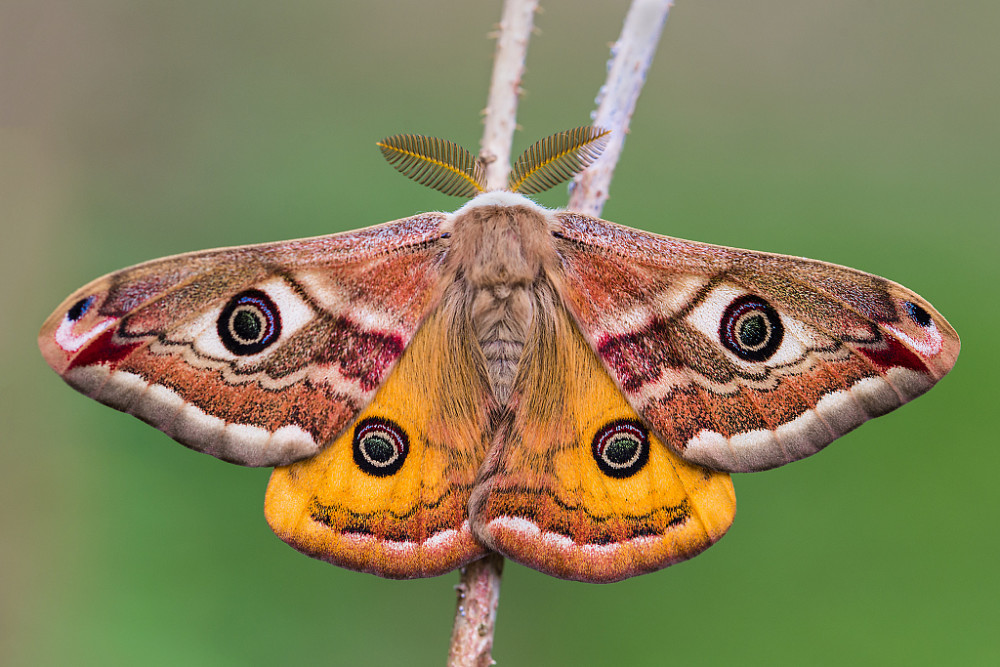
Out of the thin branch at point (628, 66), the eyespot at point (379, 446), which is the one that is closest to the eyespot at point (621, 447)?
the eyespot at point (379, 446)

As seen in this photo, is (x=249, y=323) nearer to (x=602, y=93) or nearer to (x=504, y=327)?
(x=504, y=327)

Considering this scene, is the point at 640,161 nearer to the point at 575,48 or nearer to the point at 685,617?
the point at 575,48

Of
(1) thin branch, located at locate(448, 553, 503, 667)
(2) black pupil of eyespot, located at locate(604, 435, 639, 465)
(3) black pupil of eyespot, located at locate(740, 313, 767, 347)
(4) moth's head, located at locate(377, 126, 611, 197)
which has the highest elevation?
(4) moth's head, located at locate(377, 126, 611, 197)

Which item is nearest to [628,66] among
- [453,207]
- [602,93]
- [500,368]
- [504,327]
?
[602,93]

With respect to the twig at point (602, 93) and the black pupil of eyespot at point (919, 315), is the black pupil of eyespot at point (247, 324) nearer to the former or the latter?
the twig at point (602, 93)

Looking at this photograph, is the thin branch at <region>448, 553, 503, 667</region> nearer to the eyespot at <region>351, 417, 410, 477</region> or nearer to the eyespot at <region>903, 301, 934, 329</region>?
the eyespot at <region>351, 417, 410, 477</region>

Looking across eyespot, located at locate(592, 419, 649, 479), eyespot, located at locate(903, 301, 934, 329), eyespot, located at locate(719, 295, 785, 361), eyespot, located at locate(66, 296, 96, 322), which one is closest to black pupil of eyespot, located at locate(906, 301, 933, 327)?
eyespot, located at locate(903, 301, 934, 329)

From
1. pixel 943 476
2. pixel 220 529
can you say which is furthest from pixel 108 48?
pixel 943 476

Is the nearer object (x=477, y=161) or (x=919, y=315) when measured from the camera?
(x=919, y=315)
